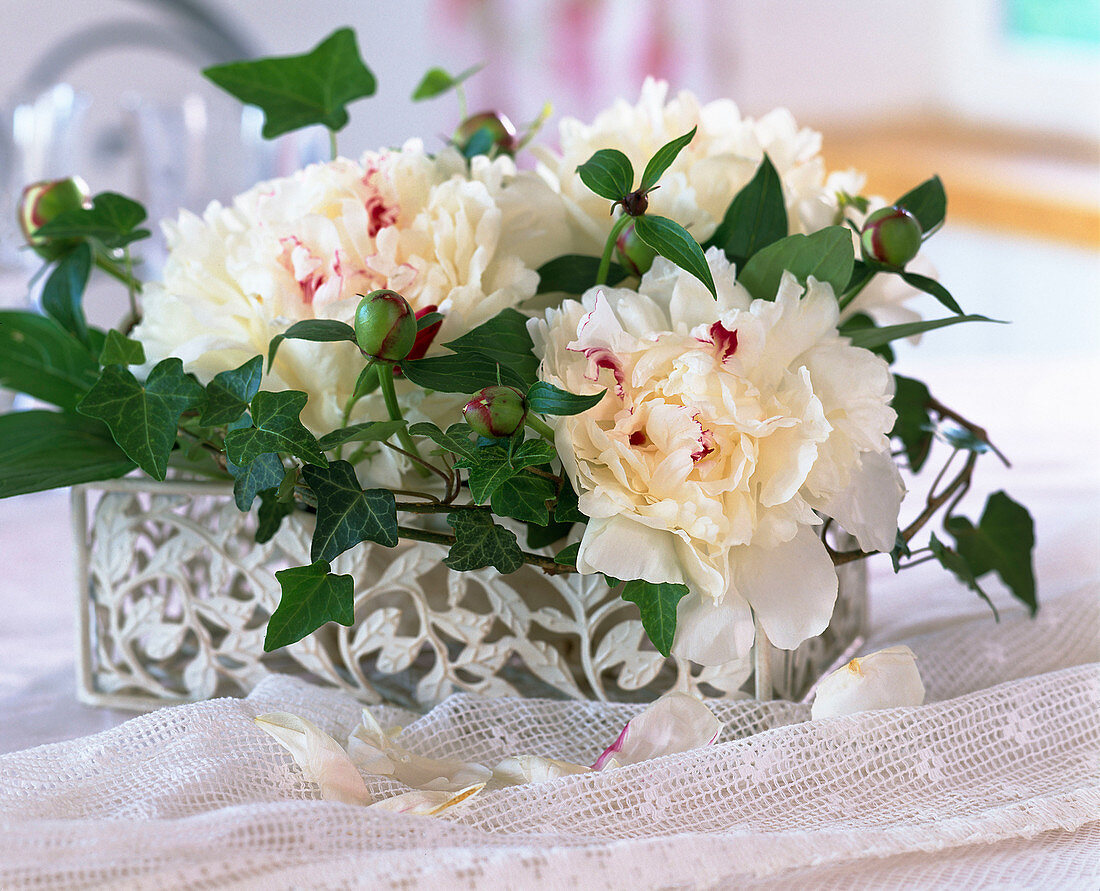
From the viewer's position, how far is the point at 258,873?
0.85 feet

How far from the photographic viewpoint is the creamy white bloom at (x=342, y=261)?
36cm

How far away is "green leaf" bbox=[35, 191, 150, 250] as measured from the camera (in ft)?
1.42

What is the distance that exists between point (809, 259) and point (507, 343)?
3.9 inches

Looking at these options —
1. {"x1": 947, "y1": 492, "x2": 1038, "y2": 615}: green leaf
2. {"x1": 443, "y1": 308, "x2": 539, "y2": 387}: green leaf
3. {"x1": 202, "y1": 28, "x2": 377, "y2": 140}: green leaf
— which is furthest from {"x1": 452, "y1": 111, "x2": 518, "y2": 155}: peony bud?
{"x1": 947, "y1": 492, "x2": 1038, "y2": 615}: green leaf

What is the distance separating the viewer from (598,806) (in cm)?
30

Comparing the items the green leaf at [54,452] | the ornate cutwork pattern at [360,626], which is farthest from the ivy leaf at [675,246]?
the green leaf at [54,452]

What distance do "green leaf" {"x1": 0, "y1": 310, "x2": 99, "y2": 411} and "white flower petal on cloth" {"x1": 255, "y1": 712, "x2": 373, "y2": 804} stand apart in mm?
200

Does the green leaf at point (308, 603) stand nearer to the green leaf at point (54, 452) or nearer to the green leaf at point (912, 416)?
the green leaf at point (54, 452)

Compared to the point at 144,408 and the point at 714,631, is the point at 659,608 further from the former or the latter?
the point at 144,408

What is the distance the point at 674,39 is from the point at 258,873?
192 centimetres

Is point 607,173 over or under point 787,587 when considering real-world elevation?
over

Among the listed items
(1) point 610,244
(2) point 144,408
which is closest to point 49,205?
(2) point 144,408

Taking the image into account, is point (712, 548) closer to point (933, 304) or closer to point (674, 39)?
point (674, 39)

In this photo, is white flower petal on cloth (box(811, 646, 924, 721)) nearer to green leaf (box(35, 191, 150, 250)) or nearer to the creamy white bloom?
the creamy white bloom
